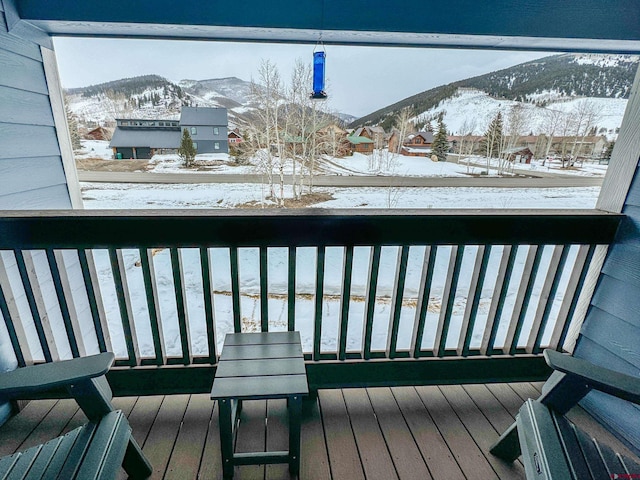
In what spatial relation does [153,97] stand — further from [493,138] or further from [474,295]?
[474,295]

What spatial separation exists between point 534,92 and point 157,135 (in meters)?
2.23

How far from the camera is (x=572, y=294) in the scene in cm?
185

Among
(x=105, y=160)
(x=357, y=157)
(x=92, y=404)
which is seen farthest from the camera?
(x=357, y=157)

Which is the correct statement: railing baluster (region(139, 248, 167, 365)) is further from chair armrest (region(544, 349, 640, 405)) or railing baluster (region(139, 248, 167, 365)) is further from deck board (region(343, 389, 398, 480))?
chair armrest (region(544, 349, 640, 405))

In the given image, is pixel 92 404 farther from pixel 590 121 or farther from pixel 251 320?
pixel 590 121

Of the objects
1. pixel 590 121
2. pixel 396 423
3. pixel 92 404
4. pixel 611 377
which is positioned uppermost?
pixel 590 121

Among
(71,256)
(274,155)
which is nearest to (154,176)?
(274,155)

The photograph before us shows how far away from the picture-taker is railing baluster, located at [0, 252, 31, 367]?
1.55m

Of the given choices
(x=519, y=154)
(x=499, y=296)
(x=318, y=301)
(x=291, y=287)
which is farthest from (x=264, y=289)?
(x=519, y=154)

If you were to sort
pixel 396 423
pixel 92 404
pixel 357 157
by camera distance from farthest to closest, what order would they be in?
pixel 357 157 < pixel 396 423 < pixel 92 404

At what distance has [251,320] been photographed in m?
2.14

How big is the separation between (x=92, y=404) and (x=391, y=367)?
1455mm

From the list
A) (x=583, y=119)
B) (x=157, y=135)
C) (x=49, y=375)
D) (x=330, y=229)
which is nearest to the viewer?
(x=49, y=375)

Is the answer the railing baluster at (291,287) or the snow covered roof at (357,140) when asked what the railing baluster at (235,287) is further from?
the snow covered roof at (357,140)
